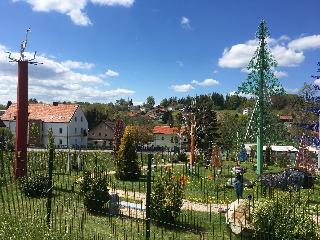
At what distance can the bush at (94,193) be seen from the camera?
45.0 feet

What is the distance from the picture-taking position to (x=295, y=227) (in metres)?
9.45

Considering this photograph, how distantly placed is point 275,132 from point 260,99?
106 inches

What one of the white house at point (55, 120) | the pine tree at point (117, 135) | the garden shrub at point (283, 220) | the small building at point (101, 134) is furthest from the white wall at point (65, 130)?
the garden shrub at point (283, 220)

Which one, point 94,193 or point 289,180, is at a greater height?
point 94,193

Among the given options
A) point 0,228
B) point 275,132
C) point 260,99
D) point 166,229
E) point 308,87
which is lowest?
point 166,229

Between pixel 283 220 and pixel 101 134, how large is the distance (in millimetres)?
65690

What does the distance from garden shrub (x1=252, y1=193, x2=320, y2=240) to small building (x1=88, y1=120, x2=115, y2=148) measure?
62.5 m

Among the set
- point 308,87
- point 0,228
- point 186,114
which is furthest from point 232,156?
point 0,228

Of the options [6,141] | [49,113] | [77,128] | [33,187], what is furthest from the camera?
[77,128]

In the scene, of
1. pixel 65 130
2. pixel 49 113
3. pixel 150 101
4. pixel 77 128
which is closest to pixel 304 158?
pixel 65 130

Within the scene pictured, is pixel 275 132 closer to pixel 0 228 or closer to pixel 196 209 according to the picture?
pixel 196 209

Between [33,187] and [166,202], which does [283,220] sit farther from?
[33,187]

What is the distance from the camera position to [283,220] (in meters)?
9.60

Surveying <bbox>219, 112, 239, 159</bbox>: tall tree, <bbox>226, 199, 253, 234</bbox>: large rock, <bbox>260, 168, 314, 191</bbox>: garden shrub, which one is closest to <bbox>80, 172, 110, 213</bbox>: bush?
<bbox>226, 199, 253, 234</bbox>: large rock
